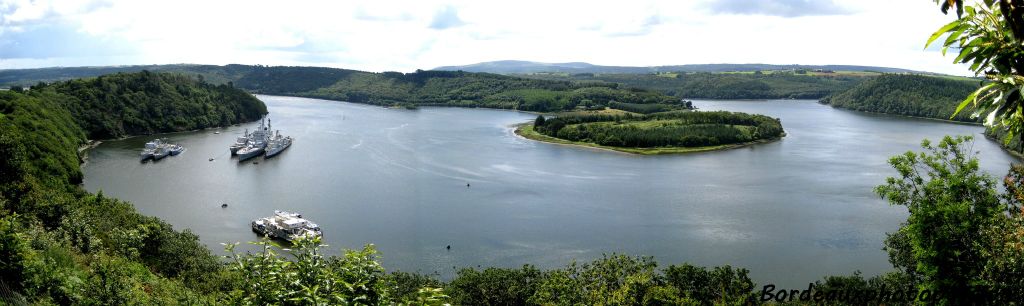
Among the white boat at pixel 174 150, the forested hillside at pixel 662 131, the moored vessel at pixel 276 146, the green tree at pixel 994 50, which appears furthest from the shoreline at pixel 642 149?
the green tree at pixel 994 50

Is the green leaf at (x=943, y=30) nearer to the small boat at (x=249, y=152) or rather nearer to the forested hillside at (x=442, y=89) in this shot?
the small boat at (x=249, y=152)

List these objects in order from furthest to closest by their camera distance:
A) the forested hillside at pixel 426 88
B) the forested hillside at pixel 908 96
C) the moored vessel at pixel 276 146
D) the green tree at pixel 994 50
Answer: the forested hillside at pixel 426 88, the forested hillside at pixel 908 96, the moored vessel at pixel 276 146, the green tree at pixel 994 50

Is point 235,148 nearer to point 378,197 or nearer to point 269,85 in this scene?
point 378,197

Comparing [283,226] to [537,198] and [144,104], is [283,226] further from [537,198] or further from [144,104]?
[144,104]

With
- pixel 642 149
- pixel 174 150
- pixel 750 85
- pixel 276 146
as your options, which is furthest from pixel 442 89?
pixel 174 150

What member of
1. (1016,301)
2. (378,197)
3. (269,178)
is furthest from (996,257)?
(269,178)

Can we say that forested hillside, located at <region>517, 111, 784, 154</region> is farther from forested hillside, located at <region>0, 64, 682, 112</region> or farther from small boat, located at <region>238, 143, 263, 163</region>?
forested hillside, located at <region>0, 64, 682, 112</region>
